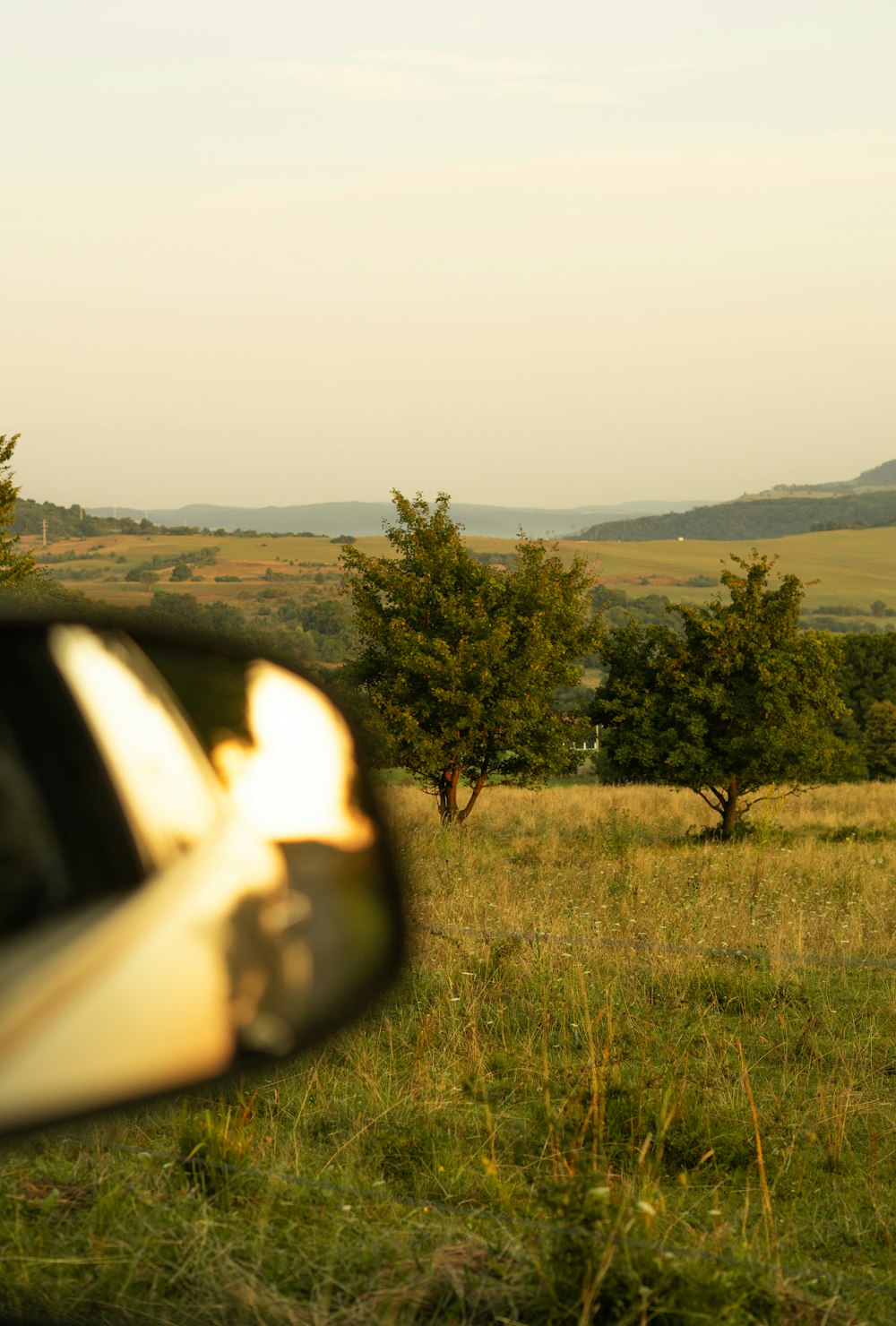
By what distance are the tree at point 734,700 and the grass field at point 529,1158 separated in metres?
14.7

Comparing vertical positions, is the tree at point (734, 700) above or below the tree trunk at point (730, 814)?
above

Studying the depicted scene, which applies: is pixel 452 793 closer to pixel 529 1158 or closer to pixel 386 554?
pixel 529 1158

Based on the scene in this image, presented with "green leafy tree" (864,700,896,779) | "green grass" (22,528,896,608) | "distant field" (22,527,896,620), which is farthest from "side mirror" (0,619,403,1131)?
"green grass" (22,528,896,608)

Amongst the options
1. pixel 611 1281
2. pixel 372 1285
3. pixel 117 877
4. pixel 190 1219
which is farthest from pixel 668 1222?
pixel 117 877

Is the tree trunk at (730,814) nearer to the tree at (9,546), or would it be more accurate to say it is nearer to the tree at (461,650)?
the tree at (461,650)

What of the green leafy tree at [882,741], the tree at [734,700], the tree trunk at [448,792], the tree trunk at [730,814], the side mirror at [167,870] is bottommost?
the green leafy tree at [882,741]

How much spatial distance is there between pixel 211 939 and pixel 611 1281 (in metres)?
1.58

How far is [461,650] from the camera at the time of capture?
2148cm

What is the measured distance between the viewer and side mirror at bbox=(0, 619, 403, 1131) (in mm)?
1597

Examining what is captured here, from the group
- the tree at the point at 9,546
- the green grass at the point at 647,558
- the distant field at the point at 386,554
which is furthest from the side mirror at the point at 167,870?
the green grass at the point at 647,558

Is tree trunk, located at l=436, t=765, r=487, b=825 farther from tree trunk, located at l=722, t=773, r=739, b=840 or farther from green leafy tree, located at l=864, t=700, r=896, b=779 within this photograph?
green leafy tree, located at l=864, t=700, r=896, b=779

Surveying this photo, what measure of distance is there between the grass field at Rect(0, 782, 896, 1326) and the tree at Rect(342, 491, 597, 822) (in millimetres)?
13171

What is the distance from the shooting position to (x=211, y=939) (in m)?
1.81

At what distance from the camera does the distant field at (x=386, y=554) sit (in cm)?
12744
